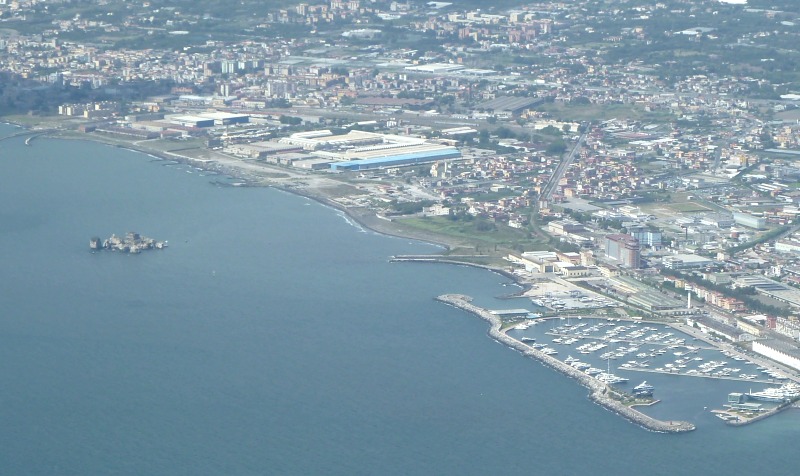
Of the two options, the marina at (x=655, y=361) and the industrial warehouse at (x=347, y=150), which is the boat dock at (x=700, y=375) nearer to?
the marina at (x=655, y=361)

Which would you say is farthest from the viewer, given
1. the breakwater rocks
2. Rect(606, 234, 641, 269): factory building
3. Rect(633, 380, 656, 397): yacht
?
Rect(606, 234, 641, 269): factory building

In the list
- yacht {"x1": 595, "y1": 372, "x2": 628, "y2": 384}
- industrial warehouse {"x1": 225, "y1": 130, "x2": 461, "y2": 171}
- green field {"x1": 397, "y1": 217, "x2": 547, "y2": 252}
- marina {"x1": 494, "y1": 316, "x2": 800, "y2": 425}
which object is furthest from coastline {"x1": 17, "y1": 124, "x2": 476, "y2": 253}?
yacht {"x1": 595, "y1": 372, "x2": 628, "y2": 384}

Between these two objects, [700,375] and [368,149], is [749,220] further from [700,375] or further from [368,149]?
[368,149]

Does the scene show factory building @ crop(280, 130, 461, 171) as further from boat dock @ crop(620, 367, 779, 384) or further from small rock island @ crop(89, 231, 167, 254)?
boat dock @ crop(620, 367, 779, 384)

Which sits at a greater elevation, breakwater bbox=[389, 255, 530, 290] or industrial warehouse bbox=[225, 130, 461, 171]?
industrial warehouse bbox=[225, 130, 461, 171]

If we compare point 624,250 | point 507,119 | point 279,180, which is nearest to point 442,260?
point 624,250

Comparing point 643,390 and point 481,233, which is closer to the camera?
point 643,390
